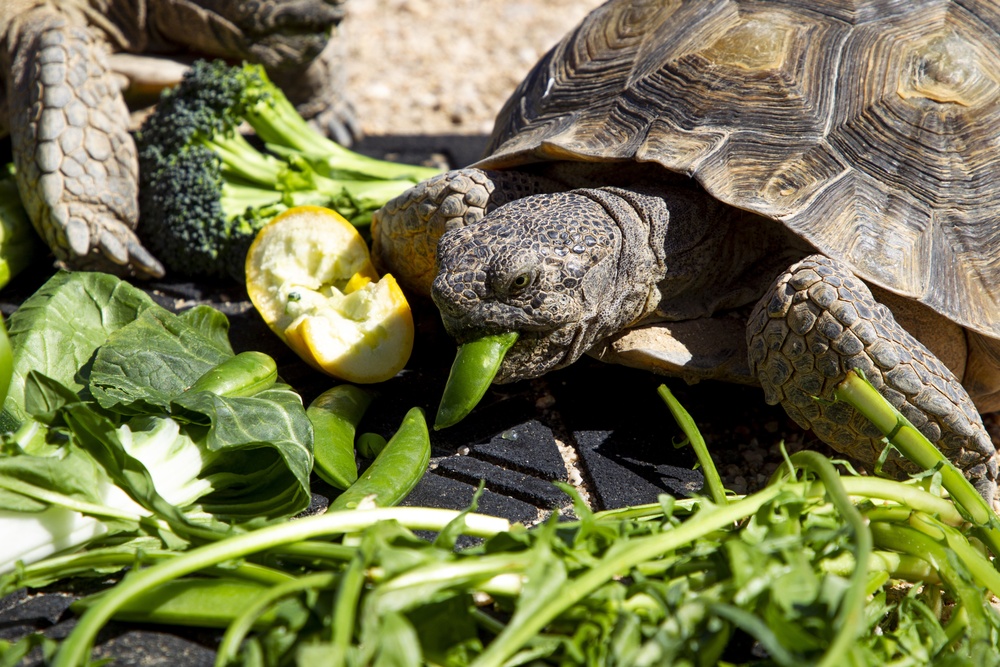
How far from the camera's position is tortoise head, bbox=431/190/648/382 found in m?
2.17

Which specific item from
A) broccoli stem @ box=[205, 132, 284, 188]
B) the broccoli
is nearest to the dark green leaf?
the broccoli

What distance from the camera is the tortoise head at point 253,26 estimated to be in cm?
397

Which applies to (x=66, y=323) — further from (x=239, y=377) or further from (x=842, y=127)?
(x=842, y=127)

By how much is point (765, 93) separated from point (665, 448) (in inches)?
41.6

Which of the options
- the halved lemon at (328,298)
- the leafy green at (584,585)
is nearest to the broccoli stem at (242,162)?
the halved lemon at (328,298)

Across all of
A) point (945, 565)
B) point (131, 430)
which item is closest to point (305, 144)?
point (131, 430)

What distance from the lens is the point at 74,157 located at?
316 centimetres

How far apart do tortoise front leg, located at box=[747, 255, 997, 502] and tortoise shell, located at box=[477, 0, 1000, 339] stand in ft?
0.48

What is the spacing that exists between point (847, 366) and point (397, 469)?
3.73 feet

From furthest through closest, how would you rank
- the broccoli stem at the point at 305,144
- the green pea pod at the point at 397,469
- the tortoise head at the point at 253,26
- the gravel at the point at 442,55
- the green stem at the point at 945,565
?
the gravel at the point at 442,55 < the tortoise head at the point at 253,26 < the broccoli stem at the point at 305,144 < the green pea pod at the point at 397,469 < the green stem at the point at 945,565

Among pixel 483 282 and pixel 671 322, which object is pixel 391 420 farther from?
pixel 671 322

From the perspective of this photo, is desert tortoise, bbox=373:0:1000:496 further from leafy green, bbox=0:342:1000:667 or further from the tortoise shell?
leafy green, bbox=0:342:1000:667

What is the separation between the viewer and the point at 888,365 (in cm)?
207

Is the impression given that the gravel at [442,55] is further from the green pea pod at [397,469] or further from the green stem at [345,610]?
the green stem at [345,610]
